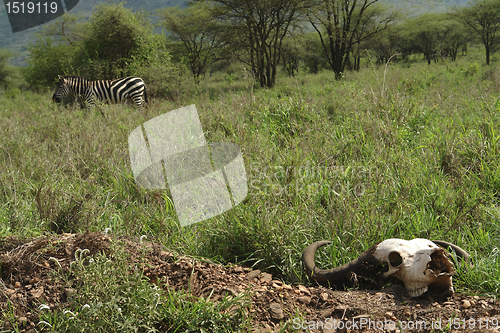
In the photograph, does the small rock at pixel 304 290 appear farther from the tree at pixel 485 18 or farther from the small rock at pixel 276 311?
the tree at pixel 485 18

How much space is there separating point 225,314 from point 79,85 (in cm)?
1006

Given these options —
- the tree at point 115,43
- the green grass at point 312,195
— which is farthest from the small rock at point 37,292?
the tree at point 115,43

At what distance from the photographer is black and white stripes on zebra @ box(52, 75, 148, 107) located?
10.1 m

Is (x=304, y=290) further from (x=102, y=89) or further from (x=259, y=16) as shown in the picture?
(x=259, y=16)

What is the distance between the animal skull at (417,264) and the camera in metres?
2.06

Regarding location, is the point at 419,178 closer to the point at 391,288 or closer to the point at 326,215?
the point at 326,215

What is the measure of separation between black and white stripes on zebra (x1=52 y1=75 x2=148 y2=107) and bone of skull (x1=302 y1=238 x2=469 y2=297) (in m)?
8.91

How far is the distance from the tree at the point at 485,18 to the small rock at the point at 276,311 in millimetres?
31003

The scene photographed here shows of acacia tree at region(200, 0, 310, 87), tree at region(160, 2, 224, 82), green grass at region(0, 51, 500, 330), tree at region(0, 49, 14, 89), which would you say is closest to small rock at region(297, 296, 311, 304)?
green grass at region(0, 51, 500, 330)

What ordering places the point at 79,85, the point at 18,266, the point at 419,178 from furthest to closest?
the point at 79,85 → the point at 419,178 → the point at 18,266

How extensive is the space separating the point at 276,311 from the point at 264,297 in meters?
0.12

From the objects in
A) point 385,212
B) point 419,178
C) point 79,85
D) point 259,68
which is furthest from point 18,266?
point 259,68

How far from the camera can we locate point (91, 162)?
425cm

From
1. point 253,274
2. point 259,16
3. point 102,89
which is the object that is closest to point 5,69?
point 102,89
